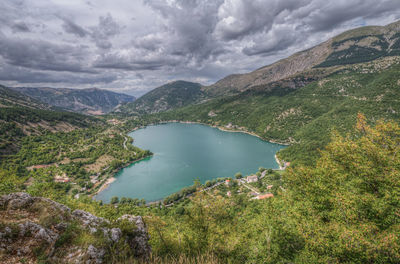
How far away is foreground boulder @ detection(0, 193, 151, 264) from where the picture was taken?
6.26 meters

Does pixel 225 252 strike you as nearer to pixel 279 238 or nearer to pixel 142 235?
pixel 279 238

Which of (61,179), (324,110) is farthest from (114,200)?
(324,110)

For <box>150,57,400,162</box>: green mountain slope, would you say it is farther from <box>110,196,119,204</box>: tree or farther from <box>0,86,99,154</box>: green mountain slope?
<box>0,86,99,154</box>: green mountain slope

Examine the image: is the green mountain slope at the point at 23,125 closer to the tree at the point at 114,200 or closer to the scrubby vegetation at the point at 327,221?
the tree at the point at 114,200

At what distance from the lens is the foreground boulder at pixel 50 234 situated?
6258 mm

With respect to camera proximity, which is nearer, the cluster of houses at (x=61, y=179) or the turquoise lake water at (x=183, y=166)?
the turquoise lake water at (x=183, y=166)

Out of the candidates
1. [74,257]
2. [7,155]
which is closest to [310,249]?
[74,257]

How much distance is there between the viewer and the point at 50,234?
7.38 m

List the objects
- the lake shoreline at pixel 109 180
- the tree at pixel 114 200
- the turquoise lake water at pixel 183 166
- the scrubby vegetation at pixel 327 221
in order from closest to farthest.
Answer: the scrubby vegetation at pixel 327 221 < the tree at pixel 114 200 < the lake shoreline at pixel 109 180 < the turquoise lake water at pixel 183 166

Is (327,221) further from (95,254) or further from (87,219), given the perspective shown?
(87,219)

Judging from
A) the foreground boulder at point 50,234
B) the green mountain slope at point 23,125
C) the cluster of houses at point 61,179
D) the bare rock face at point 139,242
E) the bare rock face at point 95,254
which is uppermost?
the green mountain slope at point 23,125

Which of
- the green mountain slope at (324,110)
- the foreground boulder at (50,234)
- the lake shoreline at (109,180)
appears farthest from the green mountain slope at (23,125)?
the green mountain slope at (324,110)

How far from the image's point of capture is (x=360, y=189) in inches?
453

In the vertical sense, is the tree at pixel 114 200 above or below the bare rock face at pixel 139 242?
below
